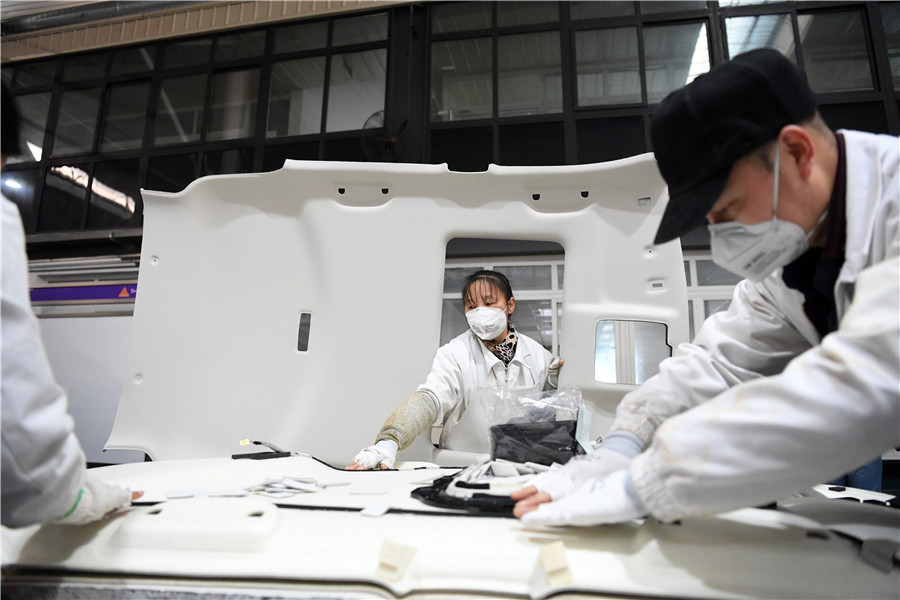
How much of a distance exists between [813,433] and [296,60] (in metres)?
6.45

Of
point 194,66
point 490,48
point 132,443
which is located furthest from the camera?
point 194,66

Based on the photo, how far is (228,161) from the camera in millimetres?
5621

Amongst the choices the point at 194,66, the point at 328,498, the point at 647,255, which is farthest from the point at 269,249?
the point at 194,66

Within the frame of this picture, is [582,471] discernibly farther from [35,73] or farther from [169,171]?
[35,73]

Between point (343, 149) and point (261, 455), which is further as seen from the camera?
point (343, 149)

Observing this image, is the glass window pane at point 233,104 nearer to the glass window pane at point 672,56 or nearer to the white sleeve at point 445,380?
the glass window pane at point 672,56

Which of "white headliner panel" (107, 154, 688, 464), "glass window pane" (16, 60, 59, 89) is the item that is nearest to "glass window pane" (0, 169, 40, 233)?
"glass window pane" (16, 60, 59, 89)

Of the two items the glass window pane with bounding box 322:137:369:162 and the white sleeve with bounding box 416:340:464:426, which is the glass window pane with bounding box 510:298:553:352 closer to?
the glass window pane with bounding box 322:137:369:162

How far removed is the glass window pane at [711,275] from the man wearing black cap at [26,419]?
550cm

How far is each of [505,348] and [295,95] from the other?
514 centimetres

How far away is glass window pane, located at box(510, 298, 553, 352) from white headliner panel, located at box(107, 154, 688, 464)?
359 centimetres

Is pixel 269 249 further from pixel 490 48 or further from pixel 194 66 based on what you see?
pixel 194 66

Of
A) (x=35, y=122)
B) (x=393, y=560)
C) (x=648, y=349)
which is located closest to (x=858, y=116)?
(x=648, y=349)

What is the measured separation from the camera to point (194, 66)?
603 centimetres
